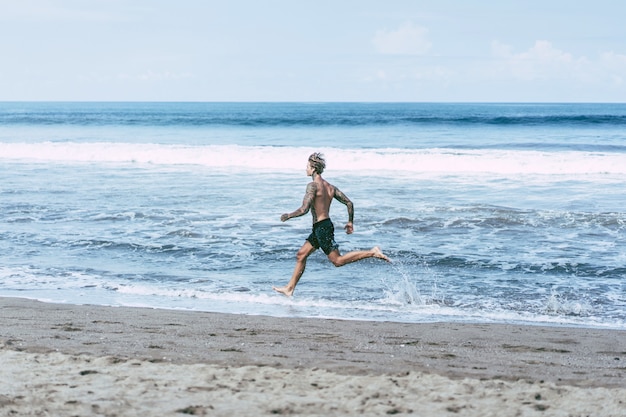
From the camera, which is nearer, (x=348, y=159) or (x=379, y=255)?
A: (x=379, y=255)

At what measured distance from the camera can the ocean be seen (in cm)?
873

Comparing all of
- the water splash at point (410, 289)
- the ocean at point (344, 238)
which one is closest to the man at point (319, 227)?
the ocean at point (344, 238)

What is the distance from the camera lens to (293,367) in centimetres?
539

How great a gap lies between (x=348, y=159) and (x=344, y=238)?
16747 mm

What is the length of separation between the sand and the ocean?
92 centimetres

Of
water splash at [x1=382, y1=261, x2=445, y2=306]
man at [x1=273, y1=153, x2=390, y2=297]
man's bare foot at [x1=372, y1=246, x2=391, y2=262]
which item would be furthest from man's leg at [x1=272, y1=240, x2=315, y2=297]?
water splash at [x1=382, y1=261, x2=445, y2=306]

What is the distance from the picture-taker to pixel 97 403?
14.7ft

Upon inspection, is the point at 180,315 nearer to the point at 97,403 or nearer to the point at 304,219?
the point at 97,403

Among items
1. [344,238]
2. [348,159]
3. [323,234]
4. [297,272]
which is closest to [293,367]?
[297,272]

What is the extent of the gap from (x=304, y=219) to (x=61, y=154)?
2164cm

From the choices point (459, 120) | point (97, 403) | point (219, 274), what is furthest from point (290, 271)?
point (459, 120)

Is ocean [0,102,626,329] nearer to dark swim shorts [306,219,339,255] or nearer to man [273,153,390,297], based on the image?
man [273,153,390,297]

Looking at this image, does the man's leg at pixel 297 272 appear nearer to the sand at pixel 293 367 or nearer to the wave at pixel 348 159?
the sand at pixel 293 367

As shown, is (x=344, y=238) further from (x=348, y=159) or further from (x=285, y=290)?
(x=348, y=159)
